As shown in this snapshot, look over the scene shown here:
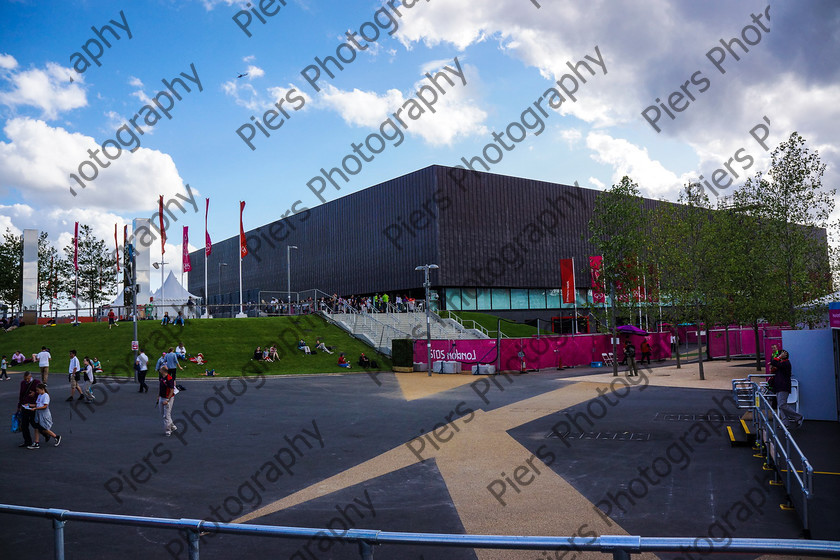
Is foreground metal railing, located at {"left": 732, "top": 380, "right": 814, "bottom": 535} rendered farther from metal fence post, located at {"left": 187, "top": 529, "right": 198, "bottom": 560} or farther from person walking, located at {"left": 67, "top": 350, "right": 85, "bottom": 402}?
person walking, located at {"left": 67, "top": 350, "right": 85, "bottom": 402}

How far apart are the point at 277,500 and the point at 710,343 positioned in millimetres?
39089

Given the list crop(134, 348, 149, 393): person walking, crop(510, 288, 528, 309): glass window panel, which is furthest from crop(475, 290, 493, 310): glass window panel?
crop(134, 348, 149, 393): person walking

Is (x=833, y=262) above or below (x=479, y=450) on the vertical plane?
above

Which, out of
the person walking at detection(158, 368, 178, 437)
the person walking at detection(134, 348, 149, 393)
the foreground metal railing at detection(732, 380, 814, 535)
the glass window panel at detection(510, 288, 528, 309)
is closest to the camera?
the foreground metal railing at detection(732, 380, 814, 535)

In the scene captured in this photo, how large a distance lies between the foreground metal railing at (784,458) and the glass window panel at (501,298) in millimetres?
45838

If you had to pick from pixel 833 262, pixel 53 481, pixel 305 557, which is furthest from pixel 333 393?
pixel 833 262

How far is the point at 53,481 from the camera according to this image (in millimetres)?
11320

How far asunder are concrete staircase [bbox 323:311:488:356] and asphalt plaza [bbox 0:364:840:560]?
21.0 m

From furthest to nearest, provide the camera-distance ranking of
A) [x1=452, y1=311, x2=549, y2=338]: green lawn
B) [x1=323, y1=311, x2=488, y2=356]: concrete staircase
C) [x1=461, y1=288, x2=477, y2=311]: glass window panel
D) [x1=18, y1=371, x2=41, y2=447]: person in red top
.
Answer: [x1=461, y1=288, x2=477, y2=311]: glass window panel
[x1=452, y1=311, x2=549, y2=338]: green lawn
[x1=323, y1=311, x2=488, y2=356]: concrete staircase
[x1=18, y1=371, x2=41, y2=447]: person in red top

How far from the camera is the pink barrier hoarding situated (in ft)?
112

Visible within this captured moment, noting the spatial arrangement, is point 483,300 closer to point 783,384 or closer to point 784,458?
point 783,384

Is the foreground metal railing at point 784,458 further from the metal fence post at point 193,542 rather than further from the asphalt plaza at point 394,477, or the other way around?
the metal fence post at point 193,542

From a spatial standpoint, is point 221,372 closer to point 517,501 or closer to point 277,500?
point 277,500

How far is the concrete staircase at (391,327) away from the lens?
42.2 meters
